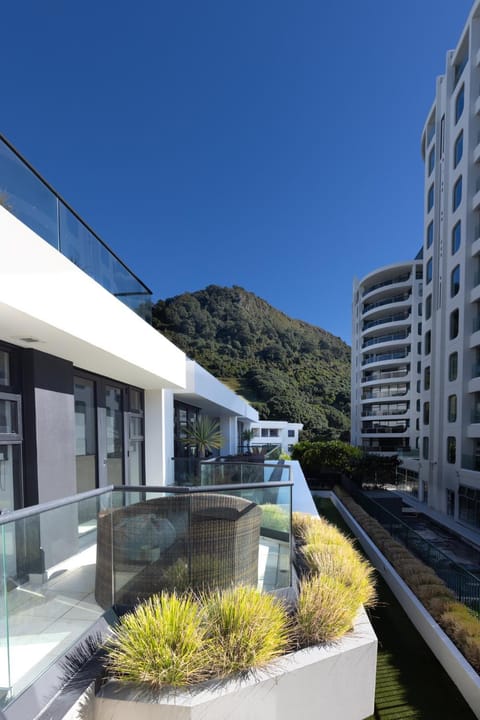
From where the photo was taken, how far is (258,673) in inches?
131

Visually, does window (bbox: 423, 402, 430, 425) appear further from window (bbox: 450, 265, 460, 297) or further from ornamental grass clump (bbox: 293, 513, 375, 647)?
ornamental grass clump (bbox: 293, 513, 375, 647)

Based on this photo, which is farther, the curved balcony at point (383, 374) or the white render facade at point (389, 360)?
the curved balcony at point (383, 374)

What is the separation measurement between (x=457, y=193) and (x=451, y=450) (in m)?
15.2

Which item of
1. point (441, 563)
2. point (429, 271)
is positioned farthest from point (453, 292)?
point (441, 563)

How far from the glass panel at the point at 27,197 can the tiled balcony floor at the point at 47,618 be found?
3.41 m

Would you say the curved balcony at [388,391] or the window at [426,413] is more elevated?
the curved balcony at [388,391]

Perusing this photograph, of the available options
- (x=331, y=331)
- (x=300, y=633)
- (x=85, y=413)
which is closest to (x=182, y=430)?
(x=85, y=413)

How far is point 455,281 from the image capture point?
21.5 m

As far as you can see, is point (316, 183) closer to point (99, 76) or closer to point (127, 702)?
point (99, 76)

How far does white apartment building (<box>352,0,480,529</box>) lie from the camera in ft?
64.7

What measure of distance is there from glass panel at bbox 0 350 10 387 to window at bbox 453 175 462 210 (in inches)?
964

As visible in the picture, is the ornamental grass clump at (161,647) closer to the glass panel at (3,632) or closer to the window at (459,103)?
the glass panel at (3,632)

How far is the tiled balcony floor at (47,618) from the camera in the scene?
2523mm

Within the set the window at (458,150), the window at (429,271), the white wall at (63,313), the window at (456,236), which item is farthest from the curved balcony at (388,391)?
the white wall at (63,313)
